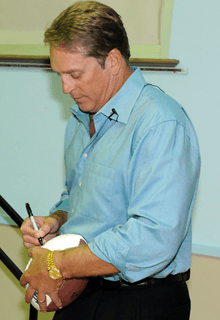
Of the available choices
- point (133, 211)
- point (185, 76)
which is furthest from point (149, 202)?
point (185, 76)

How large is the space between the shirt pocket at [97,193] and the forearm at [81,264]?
0.47 feet

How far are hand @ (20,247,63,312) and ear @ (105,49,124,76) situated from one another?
602 mm

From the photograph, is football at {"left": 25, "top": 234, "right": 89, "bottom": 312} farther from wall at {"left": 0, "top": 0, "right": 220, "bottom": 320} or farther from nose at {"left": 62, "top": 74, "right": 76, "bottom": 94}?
wall at {"left": 0, "top": 0, "right": 220, "bottom": 320}

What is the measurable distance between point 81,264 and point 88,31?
674 mm

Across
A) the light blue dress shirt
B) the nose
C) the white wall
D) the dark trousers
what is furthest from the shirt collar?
the white wall

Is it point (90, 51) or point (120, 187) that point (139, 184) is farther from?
point (90, 51)

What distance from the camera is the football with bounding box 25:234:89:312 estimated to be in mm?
1045

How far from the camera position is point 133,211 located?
89cm

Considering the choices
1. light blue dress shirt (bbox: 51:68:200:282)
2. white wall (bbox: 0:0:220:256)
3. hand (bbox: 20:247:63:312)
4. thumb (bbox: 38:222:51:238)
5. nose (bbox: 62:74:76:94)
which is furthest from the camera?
white wall (bbox: 0:0:220:256)

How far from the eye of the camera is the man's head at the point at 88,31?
101cm

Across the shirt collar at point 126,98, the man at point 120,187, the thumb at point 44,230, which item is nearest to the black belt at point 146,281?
the man at point 120,187

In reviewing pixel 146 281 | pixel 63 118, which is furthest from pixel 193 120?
pixel 146 281

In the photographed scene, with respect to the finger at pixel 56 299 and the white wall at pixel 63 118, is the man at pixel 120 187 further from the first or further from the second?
the white wall at pixel 63 118

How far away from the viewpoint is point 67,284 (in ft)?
3.42
